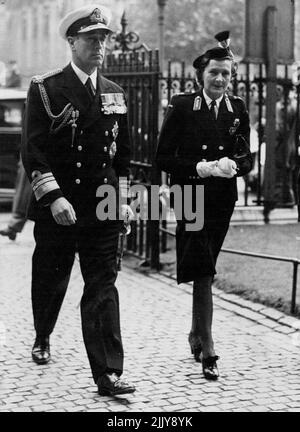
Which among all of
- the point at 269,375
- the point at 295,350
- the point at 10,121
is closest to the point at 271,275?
the point at 295,350

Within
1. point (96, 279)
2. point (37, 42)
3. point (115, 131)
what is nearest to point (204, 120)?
point (115, 131)

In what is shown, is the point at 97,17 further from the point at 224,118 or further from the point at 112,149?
the point at 224,118

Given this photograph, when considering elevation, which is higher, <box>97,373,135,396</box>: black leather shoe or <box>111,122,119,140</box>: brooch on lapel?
<box>111,122,119,140</box>: brooch on lapel

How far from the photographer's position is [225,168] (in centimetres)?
600

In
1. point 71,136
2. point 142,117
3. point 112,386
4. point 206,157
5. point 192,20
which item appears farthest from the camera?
point 192,20

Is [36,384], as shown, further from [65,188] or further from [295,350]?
[295,350]

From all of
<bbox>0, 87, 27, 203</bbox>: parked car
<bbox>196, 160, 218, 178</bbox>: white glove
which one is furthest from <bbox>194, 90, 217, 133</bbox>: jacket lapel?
<bbox>0, 87, 27, 203</bbox>: parked car

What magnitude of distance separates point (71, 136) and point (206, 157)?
0.91 meters

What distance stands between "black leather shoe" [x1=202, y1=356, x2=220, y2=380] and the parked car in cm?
1004

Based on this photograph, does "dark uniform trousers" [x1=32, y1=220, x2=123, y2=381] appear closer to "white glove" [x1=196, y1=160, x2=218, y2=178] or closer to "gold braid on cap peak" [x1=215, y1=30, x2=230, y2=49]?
"white glove" [x1=196, y1=160, x2=218, y2=178]

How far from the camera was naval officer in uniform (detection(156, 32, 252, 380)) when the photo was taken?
6109 millimetres

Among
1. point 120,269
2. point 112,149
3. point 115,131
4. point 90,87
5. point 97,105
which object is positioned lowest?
point 120,269

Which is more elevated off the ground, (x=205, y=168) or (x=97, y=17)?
(x=97, y=17)
